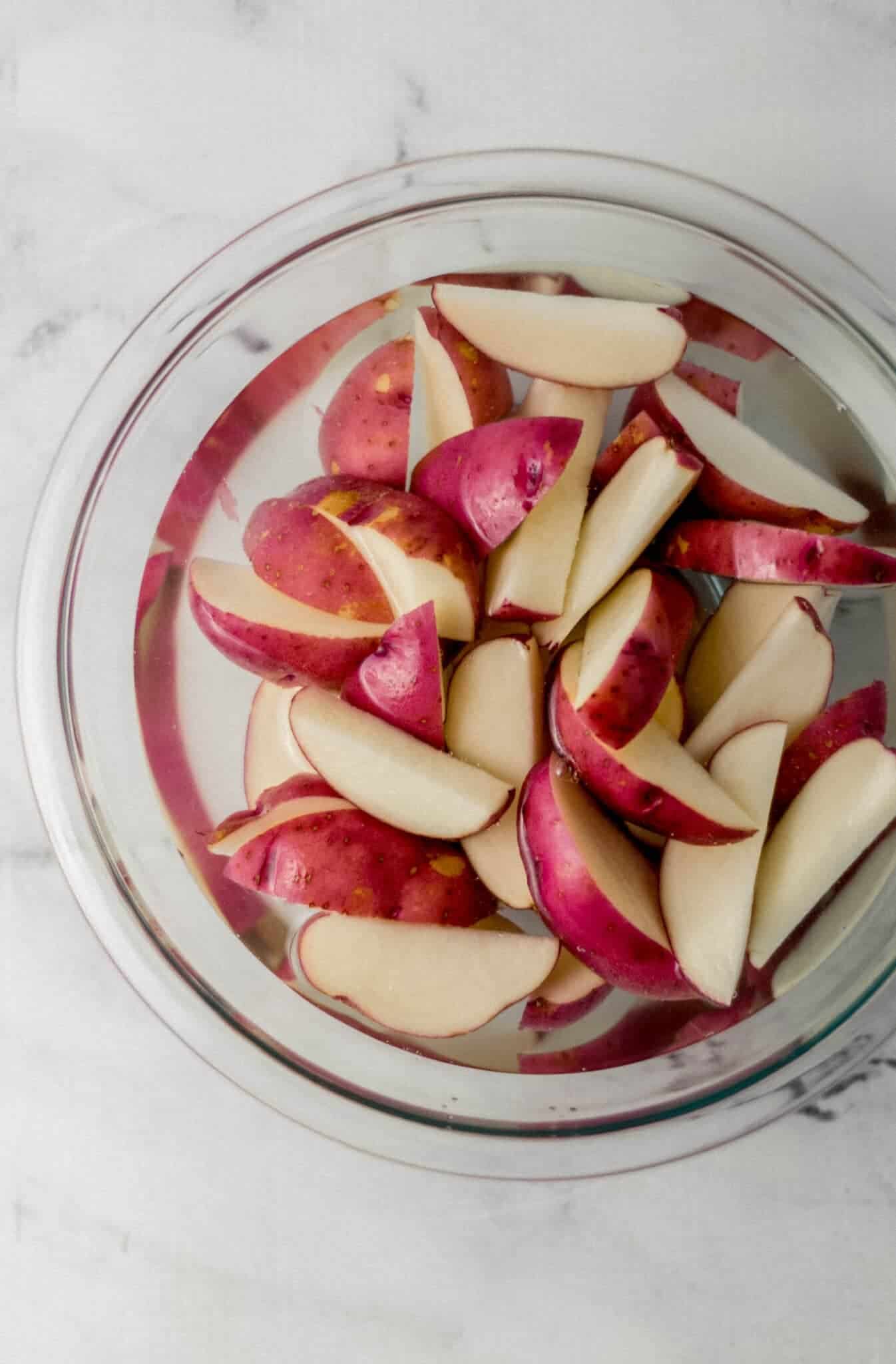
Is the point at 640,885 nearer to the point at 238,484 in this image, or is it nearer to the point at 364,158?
the point at 238,484

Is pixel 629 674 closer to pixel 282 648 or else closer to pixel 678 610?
pixel 678 610

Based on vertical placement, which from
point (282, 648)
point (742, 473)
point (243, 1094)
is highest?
point (742, 473)

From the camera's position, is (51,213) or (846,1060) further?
(51,213)

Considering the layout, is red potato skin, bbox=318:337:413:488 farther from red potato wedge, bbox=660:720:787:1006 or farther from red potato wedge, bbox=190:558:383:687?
red potato wedge, bbox=660:720:787:1006

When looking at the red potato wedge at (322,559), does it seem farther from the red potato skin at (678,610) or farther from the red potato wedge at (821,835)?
the red potato wedge at (821,835)

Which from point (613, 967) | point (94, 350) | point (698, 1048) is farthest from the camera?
point (94, 350)

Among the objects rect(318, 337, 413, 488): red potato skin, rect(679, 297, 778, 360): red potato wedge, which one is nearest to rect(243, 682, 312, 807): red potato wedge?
rect(318, 337, 413, 488): red potato skin

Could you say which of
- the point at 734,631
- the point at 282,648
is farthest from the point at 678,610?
the point at 282,648

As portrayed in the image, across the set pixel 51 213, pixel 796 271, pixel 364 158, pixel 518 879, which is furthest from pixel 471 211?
pixel 518 879
